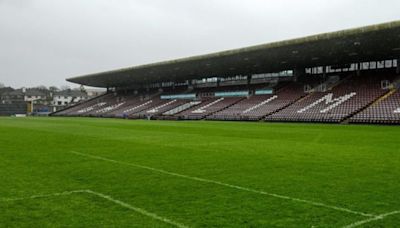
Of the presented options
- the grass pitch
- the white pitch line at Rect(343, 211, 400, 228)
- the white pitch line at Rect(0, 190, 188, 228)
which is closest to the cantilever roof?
the grass pitch

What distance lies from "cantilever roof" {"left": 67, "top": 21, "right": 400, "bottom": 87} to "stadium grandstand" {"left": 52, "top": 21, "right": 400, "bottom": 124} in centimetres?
9

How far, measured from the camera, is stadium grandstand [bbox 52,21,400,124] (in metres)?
43.8

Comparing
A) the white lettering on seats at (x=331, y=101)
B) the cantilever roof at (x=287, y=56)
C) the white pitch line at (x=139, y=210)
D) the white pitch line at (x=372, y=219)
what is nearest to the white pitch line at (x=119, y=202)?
the white pitch line at (x=139, y=210)

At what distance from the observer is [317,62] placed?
57.8 m

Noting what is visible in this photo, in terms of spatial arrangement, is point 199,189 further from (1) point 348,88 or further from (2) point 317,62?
(2) point 317,62

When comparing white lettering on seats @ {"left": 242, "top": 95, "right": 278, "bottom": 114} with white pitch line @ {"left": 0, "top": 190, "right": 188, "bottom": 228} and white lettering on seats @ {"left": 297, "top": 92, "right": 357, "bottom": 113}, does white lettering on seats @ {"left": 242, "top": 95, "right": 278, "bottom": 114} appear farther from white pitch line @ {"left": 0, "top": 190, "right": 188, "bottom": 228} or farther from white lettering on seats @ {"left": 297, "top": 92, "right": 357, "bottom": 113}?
white pitch line @ {"left": 0, "top": 190, "right": 188, "bottom": 228}

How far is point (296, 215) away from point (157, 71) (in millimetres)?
66599

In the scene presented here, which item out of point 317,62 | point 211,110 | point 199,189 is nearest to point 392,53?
point 317,62

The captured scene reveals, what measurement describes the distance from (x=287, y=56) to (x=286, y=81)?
12.6 m

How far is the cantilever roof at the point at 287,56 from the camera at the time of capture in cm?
4088

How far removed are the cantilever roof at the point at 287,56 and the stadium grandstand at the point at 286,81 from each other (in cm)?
9

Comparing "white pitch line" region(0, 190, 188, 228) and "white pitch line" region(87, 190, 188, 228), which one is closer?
→ "white pitch line" region(87, 190, 188, 228)

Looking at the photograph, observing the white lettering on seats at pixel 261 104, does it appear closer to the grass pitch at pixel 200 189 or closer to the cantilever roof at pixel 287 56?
the cantilever roof at pixel 287 56

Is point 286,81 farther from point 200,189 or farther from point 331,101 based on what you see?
point 200,189
